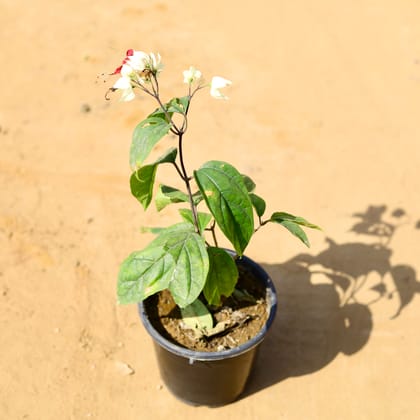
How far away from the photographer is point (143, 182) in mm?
1802

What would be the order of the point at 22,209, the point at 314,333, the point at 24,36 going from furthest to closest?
the point at 24,36 < the point at 22,209 < the point at 314,333

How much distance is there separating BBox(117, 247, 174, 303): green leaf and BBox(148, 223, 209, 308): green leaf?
0.08 ft

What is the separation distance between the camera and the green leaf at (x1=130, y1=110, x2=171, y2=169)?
1.63m

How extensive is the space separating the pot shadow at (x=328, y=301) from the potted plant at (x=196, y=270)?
34 centimetres

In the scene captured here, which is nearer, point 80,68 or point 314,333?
point 314,333

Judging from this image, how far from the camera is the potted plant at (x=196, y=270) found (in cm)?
171

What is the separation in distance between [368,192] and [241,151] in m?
0.82

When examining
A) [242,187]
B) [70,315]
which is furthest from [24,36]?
[242,187]

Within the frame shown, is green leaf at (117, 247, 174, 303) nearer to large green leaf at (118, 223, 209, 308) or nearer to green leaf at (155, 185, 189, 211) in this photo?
large green leaf at (118, 223, 209, 308)

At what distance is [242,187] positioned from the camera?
5.78 ft

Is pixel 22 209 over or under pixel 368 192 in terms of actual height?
under

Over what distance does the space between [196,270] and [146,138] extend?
0.48 meters

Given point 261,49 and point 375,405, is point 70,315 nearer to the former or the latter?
point 375,405

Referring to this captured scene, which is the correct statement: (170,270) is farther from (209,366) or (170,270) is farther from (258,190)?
(258,190)
